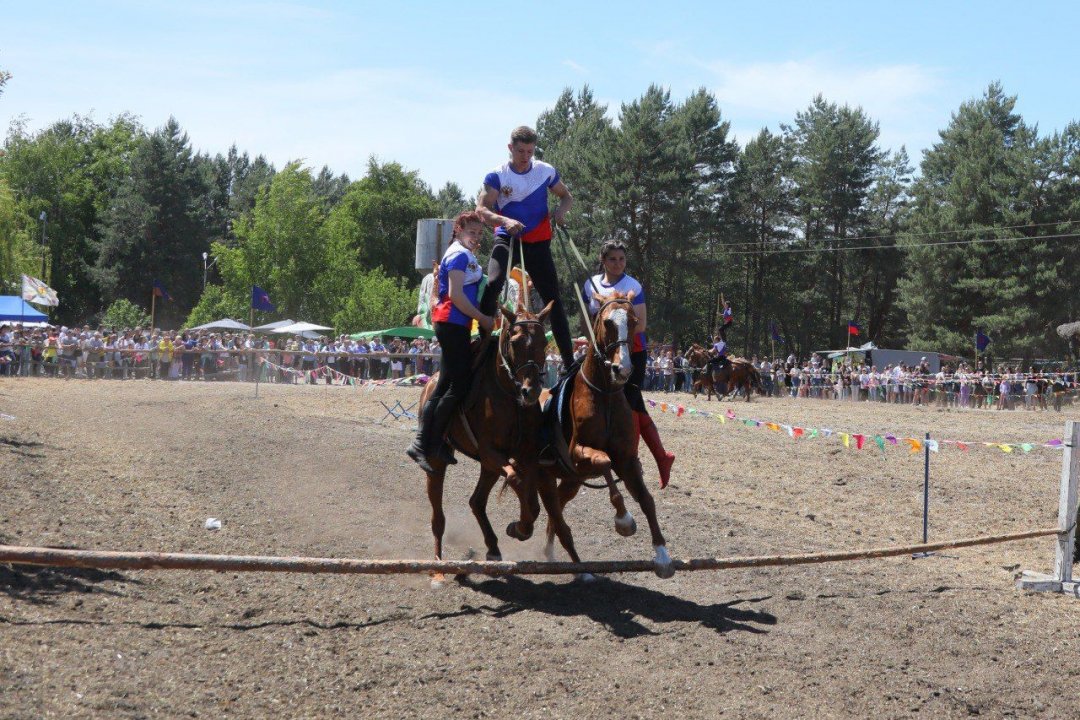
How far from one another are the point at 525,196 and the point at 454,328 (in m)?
1.35

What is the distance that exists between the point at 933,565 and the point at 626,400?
169 inches

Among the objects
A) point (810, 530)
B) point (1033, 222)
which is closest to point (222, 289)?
point (1033, 222)

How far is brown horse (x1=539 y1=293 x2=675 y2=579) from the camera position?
8.19 metres

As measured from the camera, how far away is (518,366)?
8133 mm

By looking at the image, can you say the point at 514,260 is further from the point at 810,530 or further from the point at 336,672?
the point at 810,530

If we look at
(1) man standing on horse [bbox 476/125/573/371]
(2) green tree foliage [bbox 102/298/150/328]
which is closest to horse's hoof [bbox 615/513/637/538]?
(1) man standing on horse [bbox 476/125/573/371]

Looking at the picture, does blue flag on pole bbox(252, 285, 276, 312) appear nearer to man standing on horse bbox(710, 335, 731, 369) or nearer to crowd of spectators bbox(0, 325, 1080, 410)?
crowd of spectators bbox(0, 325, 1080, 410)

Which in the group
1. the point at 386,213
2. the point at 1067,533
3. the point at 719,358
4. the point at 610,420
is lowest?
the point at 1067,533

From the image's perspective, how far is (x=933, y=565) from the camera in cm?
1077

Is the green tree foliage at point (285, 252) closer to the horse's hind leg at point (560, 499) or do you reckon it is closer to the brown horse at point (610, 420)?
the horse's hind leg at point (560, 499)

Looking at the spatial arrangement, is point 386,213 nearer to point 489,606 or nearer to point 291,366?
point 291,366

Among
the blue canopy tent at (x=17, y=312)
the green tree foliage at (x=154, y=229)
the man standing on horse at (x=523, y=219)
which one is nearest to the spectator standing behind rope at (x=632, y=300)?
the man standing on horse at (x=523, y=219)

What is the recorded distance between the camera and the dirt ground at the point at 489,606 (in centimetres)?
607

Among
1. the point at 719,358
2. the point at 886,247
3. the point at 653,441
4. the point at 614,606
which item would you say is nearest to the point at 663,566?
the point at 614,606
